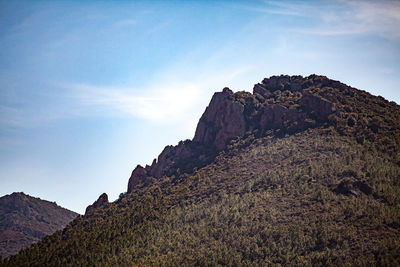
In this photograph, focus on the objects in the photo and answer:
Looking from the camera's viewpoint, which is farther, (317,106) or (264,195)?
(317,106)

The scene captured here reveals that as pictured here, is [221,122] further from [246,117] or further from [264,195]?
[264,195]

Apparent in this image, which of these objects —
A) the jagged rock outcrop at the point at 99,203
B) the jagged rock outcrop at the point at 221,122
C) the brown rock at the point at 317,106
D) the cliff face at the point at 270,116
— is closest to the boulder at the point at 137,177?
the cliff face at the point at 270,116

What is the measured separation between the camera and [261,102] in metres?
149

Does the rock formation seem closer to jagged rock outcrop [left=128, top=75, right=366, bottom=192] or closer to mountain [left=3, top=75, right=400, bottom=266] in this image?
jagged rock outcrop [left=128, top=75, right=366, bottom=192]

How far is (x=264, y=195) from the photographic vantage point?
320 ft

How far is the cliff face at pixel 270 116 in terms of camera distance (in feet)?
410

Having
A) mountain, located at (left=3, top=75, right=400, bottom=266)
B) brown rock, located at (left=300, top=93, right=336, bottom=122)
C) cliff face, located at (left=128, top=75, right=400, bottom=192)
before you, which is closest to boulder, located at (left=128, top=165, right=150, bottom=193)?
cliff face, located at (left=128, top=75, right=400, bottom=192)

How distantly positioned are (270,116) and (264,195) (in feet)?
148

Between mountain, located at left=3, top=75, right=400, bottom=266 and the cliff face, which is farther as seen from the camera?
the cliff face

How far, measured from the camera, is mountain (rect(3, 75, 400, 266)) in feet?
257

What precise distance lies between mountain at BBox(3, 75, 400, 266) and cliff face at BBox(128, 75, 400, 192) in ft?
1.49

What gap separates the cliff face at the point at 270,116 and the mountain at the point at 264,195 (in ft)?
1.49

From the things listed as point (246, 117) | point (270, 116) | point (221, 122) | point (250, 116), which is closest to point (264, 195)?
point (270, 116)

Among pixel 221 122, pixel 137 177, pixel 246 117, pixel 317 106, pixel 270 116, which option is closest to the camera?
pixel 317 106
